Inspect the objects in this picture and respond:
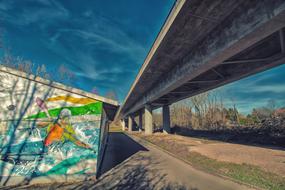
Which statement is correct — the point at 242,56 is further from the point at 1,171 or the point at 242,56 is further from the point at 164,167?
the point at 1,171

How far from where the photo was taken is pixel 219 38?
686 centimetres

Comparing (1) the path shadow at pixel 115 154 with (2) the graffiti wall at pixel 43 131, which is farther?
(1) the path shadow at pixel 115 154

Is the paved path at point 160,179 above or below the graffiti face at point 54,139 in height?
below

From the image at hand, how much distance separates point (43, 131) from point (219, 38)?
956cm

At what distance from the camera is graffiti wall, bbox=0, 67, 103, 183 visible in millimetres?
5738

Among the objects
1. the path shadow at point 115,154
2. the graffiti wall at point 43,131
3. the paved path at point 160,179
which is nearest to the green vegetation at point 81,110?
the graffiti wall at point 43,131

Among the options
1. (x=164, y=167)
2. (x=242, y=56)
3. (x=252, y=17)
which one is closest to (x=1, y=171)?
(x=164, y=167)

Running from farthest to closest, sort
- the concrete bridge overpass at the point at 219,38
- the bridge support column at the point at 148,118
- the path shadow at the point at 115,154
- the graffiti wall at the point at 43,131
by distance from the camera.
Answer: the bridge support column at the point at 148,118, the path shadow at the point at 115,154, the graffiti wall at the point at 43,131, the concrete bridge overpass at the point at 219,38

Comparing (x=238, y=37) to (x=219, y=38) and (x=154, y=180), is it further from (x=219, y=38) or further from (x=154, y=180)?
(x=154, y=180)

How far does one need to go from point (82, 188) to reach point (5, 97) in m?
5.29

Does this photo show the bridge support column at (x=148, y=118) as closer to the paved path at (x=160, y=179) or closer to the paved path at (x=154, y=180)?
the paved path at (x=160, y=179)

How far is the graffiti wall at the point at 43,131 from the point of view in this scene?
574cm

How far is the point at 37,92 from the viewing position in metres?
6.32

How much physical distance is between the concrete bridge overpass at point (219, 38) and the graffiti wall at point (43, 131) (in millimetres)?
6034
